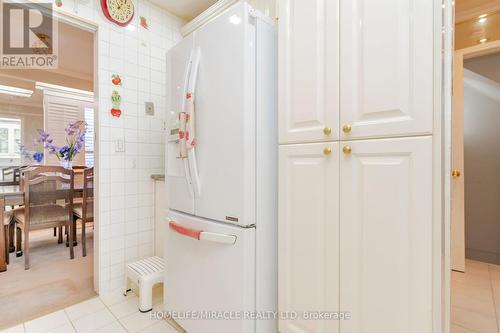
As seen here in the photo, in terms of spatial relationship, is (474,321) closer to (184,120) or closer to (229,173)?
(229,173)

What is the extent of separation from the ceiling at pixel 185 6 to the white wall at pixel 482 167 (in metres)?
2.91

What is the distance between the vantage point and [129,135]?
2201mm

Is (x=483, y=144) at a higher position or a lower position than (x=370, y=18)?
lower

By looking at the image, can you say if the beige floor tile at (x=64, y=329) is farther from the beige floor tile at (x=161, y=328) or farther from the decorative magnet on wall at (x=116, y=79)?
the decorative magnet on wall at (x=116, y=79)

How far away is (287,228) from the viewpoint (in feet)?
4.12

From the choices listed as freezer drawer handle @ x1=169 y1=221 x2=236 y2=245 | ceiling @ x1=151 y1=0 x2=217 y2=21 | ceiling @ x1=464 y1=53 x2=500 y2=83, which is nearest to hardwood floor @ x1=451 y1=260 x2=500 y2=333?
freezer drawer handle @ x1=169 y1=221 x2=236 y2=245

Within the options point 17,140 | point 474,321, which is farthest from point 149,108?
point 17,140

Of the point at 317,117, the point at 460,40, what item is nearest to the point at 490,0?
the point at 460,40

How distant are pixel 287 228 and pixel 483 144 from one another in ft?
9.12

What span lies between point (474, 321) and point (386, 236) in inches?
59.0

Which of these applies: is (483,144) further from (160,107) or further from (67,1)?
(67,1)

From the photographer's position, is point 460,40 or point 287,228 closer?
point 287,228

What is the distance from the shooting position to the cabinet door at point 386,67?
2.86 ft

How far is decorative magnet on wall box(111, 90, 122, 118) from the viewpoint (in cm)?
208
